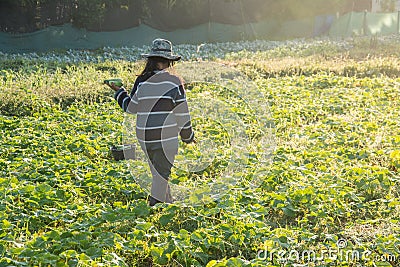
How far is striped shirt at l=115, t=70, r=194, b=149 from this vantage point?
5.19m

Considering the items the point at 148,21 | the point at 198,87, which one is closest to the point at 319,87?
the point at 198,87

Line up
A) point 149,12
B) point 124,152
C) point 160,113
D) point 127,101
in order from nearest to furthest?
point 160,113 → point 127,101 → point 124,152 → point 149,12

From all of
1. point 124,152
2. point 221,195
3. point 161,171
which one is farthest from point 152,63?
point 124,152

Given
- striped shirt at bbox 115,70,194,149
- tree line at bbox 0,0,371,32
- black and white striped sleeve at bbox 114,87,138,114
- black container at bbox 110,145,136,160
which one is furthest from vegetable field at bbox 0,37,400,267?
tree line at bbox 0,0,371,32

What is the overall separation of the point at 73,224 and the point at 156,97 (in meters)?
1.38

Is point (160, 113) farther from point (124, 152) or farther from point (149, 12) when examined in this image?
point (149, 12)

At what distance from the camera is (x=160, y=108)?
205 inches

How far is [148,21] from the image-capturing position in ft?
90.6

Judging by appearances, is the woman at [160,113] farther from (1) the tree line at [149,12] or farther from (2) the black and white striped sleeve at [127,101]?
(1) the tree line at [149,12]

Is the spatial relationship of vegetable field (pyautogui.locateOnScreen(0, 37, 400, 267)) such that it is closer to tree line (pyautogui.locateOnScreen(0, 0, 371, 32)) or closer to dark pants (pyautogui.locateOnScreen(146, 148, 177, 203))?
dark pants (pyautogui.locateOnScreen(146, 148, 177, 203))

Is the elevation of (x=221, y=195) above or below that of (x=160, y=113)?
below

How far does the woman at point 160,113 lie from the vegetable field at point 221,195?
339 millimetres

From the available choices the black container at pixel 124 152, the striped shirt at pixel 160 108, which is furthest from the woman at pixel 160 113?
the black container at pixel 124 152

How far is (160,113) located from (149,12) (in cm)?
2325
